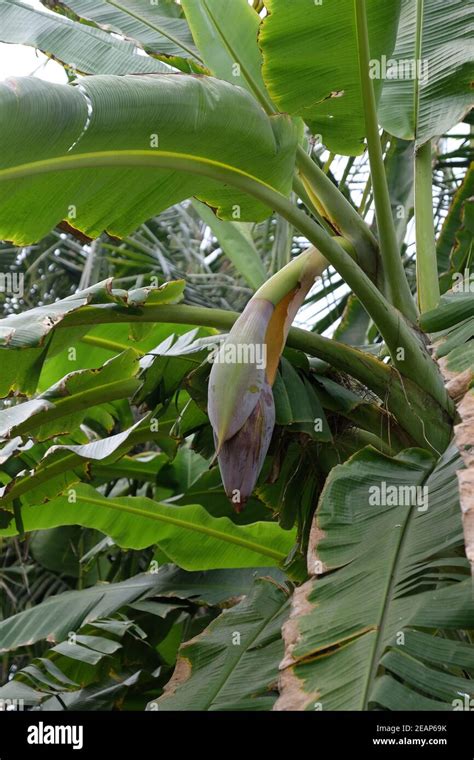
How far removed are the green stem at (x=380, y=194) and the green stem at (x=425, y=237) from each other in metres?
0.19

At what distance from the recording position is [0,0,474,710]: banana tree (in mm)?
1444

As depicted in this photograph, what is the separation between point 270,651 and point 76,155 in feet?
3.72

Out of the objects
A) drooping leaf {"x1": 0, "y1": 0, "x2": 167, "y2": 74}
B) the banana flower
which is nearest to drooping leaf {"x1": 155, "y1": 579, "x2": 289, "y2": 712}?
the banana flower

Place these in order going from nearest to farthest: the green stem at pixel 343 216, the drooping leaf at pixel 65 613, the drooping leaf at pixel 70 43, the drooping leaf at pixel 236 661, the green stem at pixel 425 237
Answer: the drooping leaf at pixel 236 661 → the green stem at pixel 343 216 → the green stem at pixel 425 237 → the drooping leaf at pixel 70 43 → the drooping leaf at pixel 65 613

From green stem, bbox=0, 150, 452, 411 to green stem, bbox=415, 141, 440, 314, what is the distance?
1.04 ft

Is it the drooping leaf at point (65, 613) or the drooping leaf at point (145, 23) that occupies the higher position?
the drooping leaf at point (145, 23)

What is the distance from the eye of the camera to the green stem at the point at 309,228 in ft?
5.04

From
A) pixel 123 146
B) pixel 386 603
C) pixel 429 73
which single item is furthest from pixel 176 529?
pixel 429 73

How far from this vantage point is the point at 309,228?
1.76 m

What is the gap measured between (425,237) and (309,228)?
0.65 metres

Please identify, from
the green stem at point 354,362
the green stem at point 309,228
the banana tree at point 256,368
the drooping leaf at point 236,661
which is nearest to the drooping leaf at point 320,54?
the banana tree at point 256,368

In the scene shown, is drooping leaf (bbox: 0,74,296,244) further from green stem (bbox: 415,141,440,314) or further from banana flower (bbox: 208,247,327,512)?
green stem (bbox: 415,141,440,314)

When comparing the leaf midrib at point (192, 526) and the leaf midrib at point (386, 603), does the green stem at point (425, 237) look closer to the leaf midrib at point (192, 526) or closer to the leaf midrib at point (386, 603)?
the leaf midrib at point (386, 603)

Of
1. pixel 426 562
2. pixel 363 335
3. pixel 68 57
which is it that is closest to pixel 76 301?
pixel 68 57
